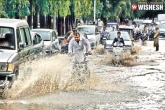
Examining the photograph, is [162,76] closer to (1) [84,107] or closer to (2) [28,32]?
(2) [28,32]

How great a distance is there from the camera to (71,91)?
48.9ft

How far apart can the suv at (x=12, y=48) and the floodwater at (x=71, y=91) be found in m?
0.36

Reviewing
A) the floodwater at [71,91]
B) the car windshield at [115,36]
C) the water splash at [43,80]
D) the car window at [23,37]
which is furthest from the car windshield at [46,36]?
the car window at [23,37]

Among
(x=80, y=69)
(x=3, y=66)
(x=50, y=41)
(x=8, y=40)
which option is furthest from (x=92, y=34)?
(x=3, y=66)

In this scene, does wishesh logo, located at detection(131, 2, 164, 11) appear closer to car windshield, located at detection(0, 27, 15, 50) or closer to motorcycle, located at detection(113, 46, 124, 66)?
motorcycle, located at detection(113, 46, 124, 66)

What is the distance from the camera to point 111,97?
13.9 m

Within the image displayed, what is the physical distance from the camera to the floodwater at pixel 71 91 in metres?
12.5

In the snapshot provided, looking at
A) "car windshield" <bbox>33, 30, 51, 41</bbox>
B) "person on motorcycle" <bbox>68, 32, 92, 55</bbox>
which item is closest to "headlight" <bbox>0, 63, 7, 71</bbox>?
"person on motorcycle" <bbox>68, 32, 92, 55</bbox>

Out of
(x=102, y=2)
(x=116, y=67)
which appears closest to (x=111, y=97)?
(x=116, y=67)

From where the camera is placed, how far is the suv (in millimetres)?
12953

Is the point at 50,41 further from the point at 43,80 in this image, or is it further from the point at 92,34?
the point at 43,80

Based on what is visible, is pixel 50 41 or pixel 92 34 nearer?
pixel 50 41

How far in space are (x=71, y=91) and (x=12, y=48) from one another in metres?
2.14

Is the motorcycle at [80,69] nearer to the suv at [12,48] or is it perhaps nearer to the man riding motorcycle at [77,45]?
the man riding motorcycle at [77,45]
